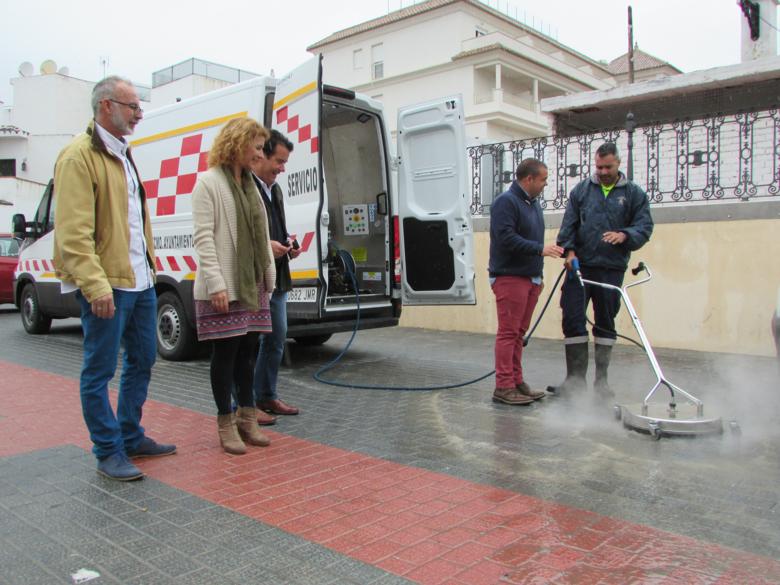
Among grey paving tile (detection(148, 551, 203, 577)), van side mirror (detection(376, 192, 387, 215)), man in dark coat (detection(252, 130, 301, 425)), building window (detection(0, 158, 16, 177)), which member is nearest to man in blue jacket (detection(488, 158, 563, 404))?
man in dark coat (detection(252, 130, 301, 425))

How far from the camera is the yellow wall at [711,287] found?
704 centimetres

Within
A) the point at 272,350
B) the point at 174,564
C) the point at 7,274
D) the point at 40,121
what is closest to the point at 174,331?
the point at 272,350

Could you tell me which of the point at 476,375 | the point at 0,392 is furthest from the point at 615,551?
the point at 0,392

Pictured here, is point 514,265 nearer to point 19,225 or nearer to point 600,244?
point 600,244

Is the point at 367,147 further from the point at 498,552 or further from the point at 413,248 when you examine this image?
the point at 498,552

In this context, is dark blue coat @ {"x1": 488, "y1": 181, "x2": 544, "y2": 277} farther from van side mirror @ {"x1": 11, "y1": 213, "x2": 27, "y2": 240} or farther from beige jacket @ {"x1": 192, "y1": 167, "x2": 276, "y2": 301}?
van side mirror @ {"x1": 11, "y1": 213, "x2": 27, "y2": 240}

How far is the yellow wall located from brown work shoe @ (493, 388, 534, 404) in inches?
137

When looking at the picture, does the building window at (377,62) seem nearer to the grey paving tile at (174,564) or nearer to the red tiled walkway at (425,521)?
the red tiled walkway at (425,521)

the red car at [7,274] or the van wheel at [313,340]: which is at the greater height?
the red car at [7,274]

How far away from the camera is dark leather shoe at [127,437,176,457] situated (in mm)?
3662

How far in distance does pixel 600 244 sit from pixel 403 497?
2.76 meters

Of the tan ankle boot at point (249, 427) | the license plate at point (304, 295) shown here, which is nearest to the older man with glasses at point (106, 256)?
the tan ankle boot at point (249, 427)

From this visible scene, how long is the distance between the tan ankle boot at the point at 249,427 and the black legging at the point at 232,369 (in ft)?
0.15

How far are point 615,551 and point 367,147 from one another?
546 centimetres
